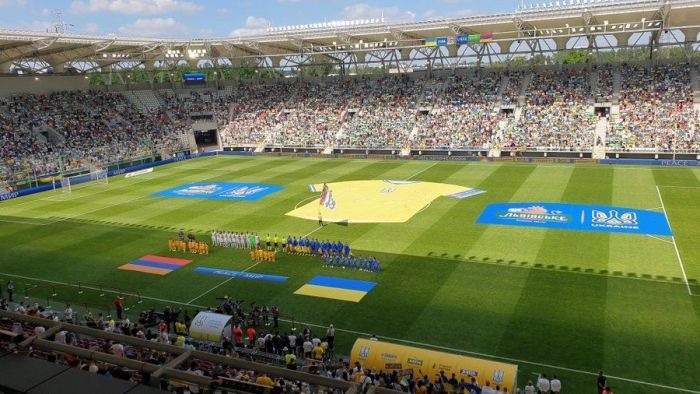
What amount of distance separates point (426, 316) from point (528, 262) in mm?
7074

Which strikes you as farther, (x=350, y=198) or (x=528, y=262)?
(x=350, y=198)

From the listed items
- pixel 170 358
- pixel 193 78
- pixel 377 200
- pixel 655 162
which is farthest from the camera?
pixel 193 78

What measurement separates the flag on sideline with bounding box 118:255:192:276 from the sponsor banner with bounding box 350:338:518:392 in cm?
1359

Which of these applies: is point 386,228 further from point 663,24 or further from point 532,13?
point 663,24

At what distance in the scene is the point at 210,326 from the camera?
17.7 metres

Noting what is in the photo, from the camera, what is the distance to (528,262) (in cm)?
2414

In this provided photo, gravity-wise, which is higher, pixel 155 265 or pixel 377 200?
pixel 377 200

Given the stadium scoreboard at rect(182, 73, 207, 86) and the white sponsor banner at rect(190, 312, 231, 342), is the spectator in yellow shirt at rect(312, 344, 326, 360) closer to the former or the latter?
the white sponsor banner at rect(190, 312, 231, 342)

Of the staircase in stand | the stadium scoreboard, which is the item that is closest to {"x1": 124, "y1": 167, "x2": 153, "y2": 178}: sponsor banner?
the stadium scoreboard

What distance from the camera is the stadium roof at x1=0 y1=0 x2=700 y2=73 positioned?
4806cm

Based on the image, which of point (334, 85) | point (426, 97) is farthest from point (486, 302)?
point (334, 85)

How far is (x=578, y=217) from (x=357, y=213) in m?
12.9

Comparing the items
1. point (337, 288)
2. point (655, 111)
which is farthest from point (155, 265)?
point (655, 111)

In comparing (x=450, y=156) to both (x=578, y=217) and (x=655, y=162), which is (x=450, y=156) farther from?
(x=578, y=217)
